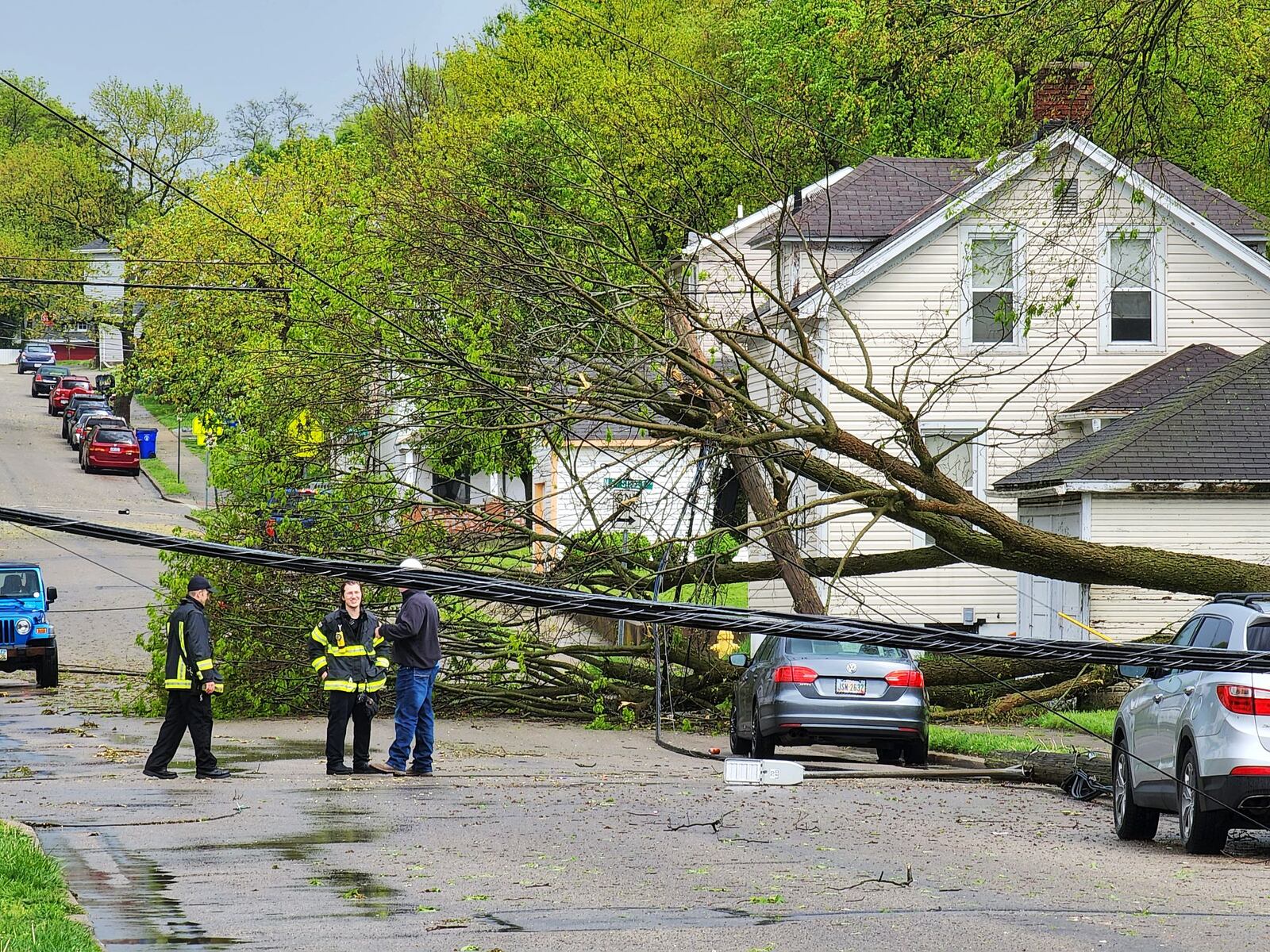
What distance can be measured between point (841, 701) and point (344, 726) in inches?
191

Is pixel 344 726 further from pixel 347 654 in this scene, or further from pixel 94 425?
pixel 94 425

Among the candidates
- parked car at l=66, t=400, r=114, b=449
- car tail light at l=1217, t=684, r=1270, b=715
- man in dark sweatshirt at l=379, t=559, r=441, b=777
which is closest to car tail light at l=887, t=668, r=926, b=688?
man in dark sweatshirt at l=379, t=559, r=441, b=777

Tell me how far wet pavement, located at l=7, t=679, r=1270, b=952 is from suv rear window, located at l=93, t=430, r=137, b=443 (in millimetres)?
46317

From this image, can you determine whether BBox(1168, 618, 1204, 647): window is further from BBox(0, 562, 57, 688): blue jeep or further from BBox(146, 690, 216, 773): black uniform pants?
BBox(0, 562, 57, 688): blue jeep

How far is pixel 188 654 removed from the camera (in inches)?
582

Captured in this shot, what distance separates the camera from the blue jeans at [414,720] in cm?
1542

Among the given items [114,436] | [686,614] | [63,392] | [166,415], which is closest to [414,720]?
[686,614]

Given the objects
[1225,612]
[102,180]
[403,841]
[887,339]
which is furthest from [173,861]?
[102,180]

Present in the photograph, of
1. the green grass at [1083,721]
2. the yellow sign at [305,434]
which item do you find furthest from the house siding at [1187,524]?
the yellow sign at [305,434]

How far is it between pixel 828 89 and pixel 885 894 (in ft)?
118

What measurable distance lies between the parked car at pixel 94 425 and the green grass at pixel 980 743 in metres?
47.6

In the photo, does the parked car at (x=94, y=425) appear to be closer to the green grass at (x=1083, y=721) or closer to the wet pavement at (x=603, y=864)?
the green grass at (x=1083, y=721)

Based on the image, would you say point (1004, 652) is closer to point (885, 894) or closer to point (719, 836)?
point (885, 894)

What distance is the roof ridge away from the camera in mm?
24578
